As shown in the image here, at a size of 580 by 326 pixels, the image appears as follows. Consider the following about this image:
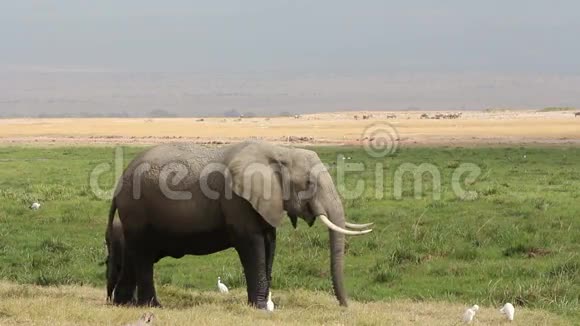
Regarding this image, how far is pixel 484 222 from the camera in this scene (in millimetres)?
17078

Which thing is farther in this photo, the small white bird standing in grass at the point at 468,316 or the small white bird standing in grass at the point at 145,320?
the small white bird standing in grass at the point at 468,316

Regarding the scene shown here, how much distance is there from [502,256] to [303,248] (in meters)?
3.27

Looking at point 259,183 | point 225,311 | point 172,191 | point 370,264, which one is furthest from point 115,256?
point 370,264

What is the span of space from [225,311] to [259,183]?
1.46 m

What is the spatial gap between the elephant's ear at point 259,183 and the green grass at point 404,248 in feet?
8.18

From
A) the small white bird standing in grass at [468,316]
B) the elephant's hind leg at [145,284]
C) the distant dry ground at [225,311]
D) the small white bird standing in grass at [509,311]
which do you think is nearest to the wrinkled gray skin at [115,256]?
the distant dry ground at [225,311]

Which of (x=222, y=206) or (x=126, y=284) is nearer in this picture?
(x=222, y=206)

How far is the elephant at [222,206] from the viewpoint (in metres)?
10.1

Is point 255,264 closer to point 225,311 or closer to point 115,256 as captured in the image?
point 225,311

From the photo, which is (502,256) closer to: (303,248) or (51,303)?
(303,248)

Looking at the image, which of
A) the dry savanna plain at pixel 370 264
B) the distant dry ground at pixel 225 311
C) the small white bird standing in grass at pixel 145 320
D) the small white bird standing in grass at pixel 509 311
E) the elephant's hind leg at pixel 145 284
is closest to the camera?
the small white bird standing in grass at pixel 145 320

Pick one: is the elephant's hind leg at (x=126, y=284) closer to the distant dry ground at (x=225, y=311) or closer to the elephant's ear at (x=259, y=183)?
the distant dry ground at (x=225, y=311)

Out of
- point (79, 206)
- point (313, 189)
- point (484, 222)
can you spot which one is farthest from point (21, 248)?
point (484, 222)

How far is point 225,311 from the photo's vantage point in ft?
32.2
